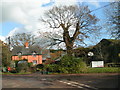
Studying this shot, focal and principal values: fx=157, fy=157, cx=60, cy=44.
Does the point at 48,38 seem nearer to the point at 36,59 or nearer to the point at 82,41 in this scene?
the point at 82,41

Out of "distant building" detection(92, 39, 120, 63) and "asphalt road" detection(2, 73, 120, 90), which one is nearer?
"asphalt road" detection(2, 73, 120, 90)

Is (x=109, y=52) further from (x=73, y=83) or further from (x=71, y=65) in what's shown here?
(x=73, y=83)

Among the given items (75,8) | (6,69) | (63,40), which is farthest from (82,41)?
(6,69)

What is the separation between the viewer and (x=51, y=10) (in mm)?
27062

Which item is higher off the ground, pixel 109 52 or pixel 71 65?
pixel 109 52

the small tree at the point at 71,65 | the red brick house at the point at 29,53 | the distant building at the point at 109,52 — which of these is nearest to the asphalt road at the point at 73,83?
the small tree at the point at 71,65

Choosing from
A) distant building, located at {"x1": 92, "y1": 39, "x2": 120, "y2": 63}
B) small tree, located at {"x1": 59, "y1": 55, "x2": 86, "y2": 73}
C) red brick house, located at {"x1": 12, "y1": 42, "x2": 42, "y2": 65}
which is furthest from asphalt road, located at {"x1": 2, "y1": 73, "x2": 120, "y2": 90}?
red brick house, located at {"x1": 12, "y1": 42, "x2": 42, "y2": 65}

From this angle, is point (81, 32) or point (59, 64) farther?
point (81, 32)

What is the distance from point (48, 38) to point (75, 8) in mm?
6736

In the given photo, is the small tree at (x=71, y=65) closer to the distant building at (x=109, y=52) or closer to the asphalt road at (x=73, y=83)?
the asphalt road at (x=73, y=83)

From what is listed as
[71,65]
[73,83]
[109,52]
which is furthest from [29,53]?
[73,83]

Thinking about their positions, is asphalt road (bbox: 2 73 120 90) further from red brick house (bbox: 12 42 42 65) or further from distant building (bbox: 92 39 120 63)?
red brick house (bbox: 12 42 42 65)

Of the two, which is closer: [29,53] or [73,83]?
[73,83]

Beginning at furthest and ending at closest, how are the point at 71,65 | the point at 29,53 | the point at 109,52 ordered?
the point at 29,53
the point at 109,52
the point at 71,65
